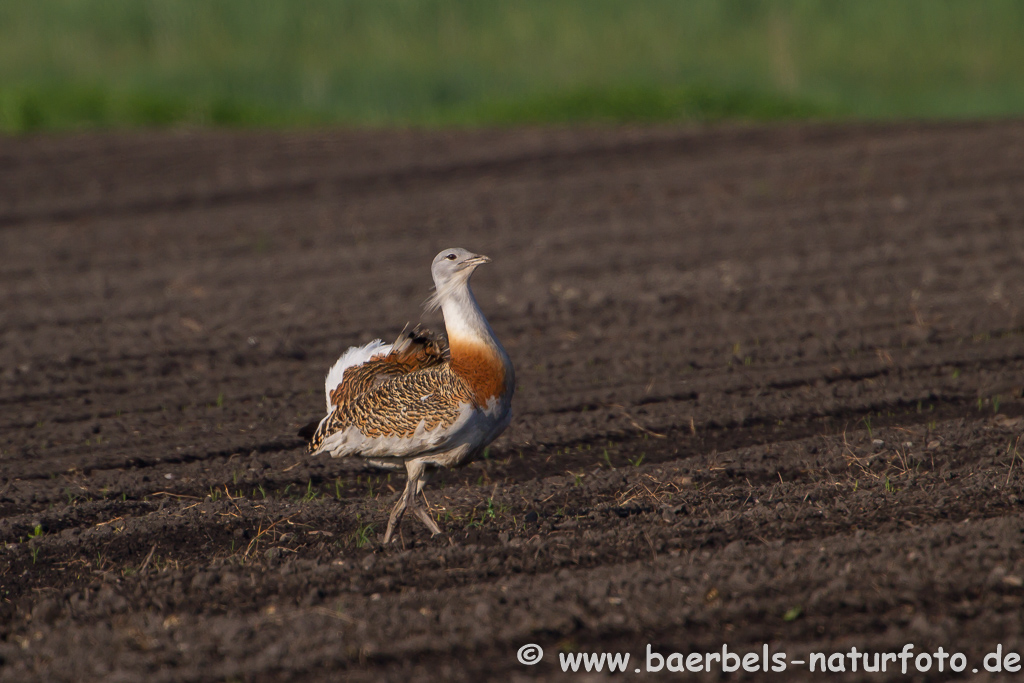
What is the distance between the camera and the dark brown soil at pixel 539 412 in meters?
3.96

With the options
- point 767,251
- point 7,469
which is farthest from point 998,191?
point 7,469

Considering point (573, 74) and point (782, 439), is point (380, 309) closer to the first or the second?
point (782, 439)

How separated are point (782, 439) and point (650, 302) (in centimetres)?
276

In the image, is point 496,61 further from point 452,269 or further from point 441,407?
point 441,407

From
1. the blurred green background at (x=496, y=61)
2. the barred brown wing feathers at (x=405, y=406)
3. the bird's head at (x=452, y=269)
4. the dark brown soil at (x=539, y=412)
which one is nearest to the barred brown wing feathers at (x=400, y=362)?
the barred brown wing feathers at (x=405, y=406)

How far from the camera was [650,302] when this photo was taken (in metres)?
8.77

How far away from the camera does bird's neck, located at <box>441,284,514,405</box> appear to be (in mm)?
4793

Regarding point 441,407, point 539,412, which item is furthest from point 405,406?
point 539,412

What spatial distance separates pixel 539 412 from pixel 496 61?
1358 centimetres

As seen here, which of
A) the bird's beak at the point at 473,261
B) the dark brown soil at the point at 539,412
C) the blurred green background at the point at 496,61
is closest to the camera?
the dark brown soil at the point at 539,412

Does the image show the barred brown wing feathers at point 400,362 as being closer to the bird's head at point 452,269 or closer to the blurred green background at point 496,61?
the bird's head at point 452,269

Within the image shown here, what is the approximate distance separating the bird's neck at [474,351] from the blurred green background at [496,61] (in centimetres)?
1192

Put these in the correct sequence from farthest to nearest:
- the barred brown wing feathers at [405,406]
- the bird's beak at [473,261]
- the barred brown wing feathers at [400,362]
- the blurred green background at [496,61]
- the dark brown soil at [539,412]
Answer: the blurred green background at [496,61] → the barred brown wing feathers at [400,362] → the bird's beak at [473,261] → the barred brown wing feathers at [405,406] → the dark brown soil at [539,412]

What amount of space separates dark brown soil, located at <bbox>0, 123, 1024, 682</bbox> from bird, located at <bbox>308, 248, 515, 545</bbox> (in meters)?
0.34
